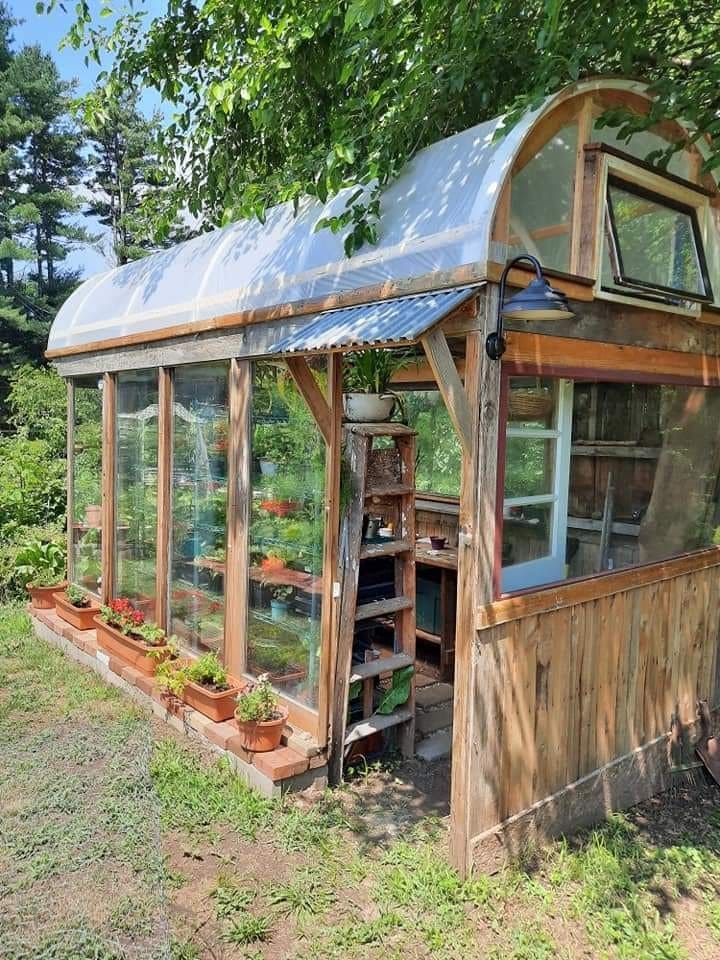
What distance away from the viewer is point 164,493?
16.0 ft

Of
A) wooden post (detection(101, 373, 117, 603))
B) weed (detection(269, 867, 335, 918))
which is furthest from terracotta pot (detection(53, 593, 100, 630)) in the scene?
weed (detection(269, 867, 335, 918))

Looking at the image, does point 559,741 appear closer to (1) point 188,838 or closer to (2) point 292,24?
(1) point 188,838

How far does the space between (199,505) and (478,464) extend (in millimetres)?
2478

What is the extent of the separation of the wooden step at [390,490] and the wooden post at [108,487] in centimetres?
289

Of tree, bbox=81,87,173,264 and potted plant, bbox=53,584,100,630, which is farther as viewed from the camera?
tree, bbox=81,87,173,264

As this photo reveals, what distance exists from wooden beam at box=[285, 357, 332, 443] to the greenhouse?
1cm

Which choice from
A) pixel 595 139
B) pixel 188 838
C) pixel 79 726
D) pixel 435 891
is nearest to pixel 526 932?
pixel 435 891

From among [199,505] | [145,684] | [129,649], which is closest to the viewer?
[145,684]

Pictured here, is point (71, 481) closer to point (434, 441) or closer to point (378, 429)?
point (434, 441)

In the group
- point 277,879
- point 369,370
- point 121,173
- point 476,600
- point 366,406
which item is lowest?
point 277,879

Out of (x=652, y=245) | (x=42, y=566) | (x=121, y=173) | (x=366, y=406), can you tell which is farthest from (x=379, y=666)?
(x=121, y=173)

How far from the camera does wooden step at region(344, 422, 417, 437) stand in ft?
11.8

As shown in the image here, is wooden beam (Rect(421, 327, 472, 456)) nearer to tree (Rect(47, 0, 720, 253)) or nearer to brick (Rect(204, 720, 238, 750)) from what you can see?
tree (Rect(47, 0, 720, 253))

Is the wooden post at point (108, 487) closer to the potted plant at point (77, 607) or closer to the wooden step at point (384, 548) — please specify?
the potted plant at point (77, 607)
